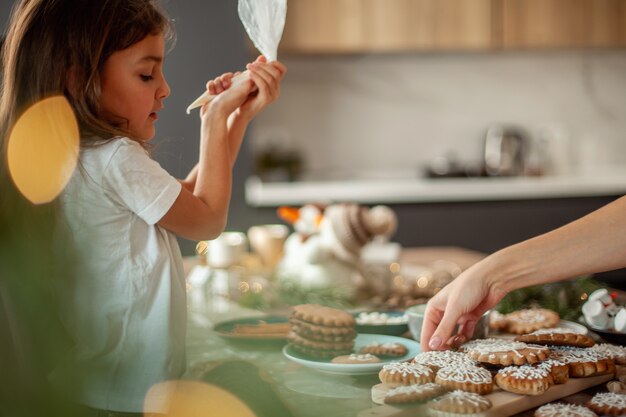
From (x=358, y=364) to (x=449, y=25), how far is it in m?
3.12

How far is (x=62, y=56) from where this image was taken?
0.94 meters

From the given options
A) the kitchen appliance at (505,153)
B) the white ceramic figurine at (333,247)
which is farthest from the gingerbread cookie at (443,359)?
the kitchen appliance at (505,153)

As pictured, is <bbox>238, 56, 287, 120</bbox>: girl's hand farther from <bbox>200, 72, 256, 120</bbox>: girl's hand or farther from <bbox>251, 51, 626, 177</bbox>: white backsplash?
<bbox>251, 51, 626, 177</bbox>: white backsplash

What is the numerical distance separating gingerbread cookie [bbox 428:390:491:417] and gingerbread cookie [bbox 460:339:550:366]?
0.28ft

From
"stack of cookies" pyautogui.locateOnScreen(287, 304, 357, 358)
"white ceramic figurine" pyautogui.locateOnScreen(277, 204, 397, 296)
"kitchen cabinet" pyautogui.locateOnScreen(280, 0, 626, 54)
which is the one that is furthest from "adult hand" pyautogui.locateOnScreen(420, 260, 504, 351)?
"kitchen cabinet" pyautogui.locateOnScreen(280, 0, 626, 54)

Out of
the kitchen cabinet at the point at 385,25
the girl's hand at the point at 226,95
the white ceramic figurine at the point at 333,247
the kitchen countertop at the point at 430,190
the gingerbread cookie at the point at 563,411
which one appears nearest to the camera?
the gingerbread cookie at the point at 563,411

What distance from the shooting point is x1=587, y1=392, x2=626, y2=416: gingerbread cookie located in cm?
76

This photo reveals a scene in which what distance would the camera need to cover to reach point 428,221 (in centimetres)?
347

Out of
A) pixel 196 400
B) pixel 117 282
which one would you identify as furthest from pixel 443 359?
pixel 117 282

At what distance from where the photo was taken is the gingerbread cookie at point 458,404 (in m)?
0.75

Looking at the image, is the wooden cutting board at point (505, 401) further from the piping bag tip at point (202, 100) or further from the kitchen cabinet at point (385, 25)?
the kitchen cabinet at point (385, 25)

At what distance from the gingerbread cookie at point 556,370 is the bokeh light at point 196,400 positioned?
1.10 ft

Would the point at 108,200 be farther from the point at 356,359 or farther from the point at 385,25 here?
the point at 385,25

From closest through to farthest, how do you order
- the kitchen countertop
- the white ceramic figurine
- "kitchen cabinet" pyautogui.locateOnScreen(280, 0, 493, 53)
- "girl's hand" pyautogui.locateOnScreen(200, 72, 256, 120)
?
"girl's hand" pyautogui.locateOnScreen(200, 72, 256, 120)
the white ceramic figurine
the kitchen countertop
"kitchen cabinet" pyautogui.locateOnScreen(280, 0, 493, 53)
